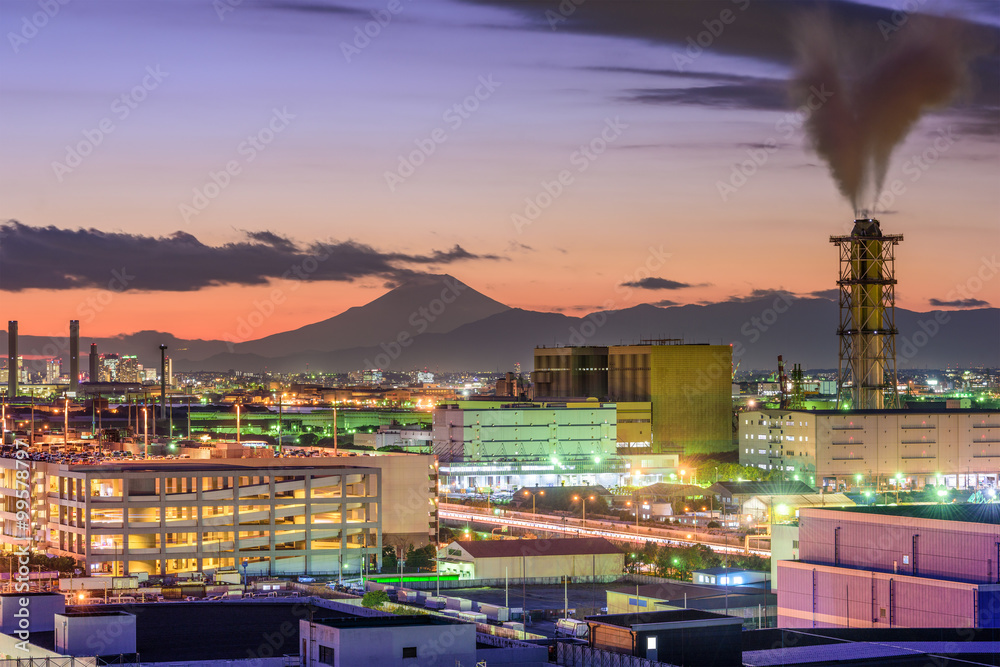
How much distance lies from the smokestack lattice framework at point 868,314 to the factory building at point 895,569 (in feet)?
149

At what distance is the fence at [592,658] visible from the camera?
18.5 meters

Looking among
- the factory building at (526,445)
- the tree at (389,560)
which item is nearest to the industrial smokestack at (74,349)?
the factory building at (526,445)

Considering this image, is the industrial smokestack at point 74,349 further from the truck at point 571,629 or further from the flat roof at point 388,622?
the flat roof at point 388,622

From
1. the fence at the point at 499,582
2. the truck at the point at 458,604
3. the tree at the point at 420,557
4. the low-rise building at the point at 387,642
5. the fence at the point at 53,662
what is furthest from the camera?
the tree at the point at 420,557

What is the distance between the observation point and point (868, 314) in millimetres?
74375

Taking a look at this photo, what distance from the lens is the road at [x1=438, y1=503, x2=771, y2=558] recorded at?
1944 inches

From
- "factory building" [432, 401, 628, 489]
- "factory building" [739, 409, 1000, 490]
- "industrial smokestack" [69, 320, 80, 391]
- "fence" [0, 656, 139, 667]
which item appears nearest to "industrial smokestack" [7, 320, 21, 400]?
"industrial smokestack" [69, 320, 80, 391]

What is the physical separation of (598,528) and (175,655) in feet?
119

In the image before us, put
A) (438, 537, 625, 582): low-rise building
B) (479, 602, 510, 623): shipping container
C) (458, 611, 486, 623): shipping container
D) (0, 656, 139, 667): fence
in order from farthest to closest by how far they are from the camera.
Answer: (438, 537, 625, 582): low-rise building
(479, 602, 510, 623): shipping container
(458, 611, 486, 623): shipping container
(0, 656, 139, 667): fence

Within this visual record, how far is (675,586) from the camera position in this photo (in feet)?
113

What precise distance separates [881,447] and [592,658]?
53265mm

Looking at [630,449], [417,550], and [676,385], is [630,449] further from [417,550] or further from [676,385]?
[417,550]

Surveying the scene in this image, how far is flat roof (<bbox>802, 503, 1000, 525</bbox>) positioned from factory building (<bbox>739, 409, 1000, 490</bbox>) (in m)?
37.3

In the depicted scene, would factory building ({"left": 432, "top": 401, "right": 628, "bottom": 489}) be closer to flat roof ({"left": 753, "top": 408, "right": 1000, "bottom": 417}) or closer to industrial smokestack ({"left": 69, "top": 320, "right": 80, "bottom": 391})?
flat roof ({"left": 753, "top": 408, "right": 1000, "bottom": 417})
